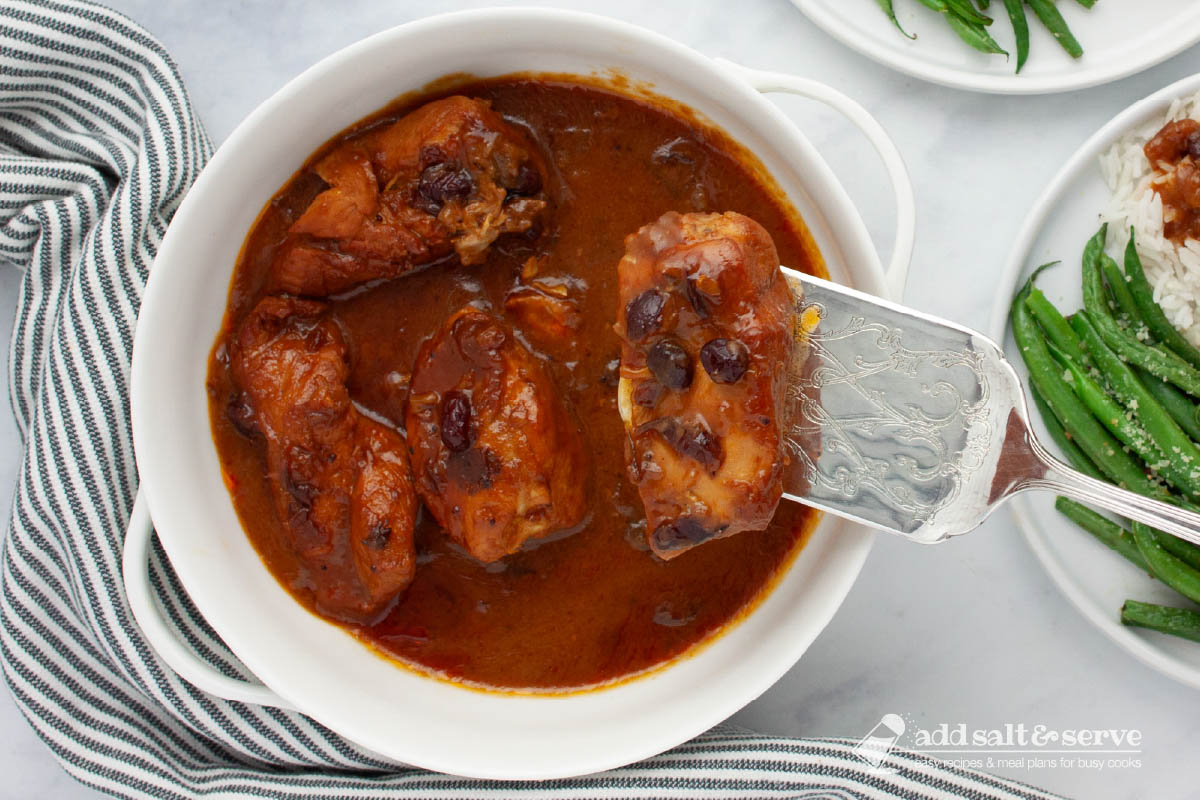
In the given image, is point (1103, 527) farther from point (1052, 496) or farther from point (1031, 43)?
point (1031, 43)

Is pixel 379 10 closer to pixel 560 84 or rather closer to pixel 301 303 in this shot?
pixel 560 84

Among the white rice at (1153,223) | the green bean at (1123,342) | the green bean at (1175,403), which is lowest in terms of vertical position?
the green bean at (1175,403)

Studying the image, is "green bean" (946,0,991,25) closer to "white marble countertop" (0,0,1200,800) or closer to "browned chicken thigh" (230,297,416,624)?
"white marble countertop" (0,0,1200,800)

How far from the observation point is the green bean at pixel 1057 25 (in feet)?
10.8

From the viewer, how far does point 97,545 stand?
304cm

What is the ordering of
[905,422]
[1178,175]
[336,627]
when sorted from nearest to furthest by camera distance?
[905,422] → [336,627] → [1178,175]

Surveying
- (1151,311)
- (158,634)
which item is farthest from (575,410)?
(1151,311)

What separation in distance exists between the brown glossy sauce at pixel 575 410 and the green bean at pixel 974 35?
1.05 m

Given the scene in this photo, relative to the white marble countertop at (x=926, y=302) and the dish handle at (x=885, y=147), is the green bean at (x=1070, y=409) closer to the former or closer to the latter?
the white marble countertop at (x=926, y=302)

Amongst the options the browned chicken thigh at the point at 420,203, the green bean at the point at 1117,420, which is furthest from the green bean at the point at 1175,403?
the browned chicken thigh at the point at 420,203

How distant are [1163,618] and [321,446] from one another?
282 centimetres

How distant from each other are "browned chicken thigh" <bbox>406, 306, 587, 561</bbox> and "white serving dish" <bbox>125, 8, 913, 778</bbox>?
630 millimetres

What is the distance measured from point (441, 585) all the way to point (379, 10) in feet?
6.47

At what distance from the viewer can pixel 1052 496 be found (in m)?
3.34
